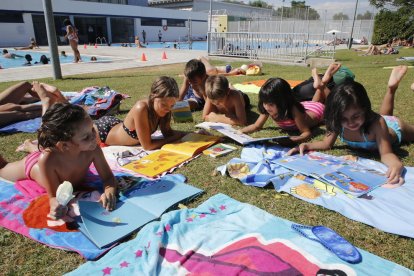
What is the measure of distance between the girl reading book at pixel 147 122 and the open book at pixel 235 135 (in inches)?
24.1

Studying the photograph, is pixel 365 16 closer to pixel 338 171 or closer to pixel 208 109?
pixel 208 109

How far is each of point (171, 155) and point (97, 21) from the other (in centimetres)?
4102

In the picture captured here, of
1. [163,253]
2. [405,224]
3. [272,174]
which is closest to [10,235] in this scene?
[163,253]

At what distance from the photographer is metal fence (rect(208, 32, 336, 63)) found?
51.2 ft

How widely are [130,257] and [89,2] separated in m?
40.7

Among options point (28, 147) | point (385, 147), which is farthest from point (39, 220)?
point (385, 147)

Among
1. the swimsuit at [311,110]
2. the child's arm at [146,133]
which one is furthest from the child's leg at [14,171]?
the swimsuit at [311,110]

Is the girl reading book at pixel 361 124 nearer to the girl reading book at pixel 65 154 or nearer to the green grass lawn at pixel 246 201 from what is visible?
the green grass lawn at pixel 246 201

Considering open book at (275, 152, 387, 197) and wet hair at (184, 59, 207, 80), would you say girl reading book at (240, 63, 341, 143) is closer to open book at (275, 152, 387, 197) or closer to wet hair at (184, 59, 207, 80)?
open book at (275, 152, 387, 197)

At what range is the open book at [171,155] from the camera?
11.9 feet

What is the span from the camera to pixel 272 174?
3293 mm

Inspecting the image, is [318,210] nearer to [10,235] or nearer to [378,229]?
[378,229]

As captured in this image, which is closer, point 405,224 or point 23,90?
point 405,224

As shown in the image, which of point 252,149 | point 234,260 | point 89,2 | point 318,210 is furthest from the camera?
point 89,2
